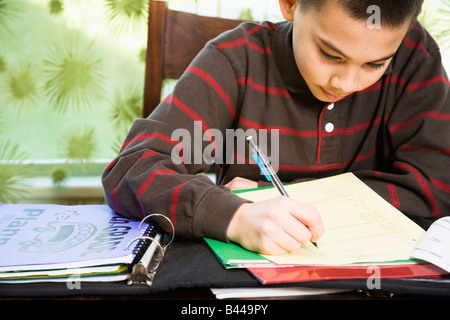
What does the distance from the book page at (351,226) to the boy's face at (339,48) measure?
17cm

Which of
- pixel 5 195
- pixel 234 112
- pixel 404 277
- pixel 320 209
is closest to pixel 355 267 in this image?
pixel 404 277

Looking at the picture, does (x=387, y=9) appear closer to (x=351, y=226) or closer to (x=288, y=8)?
(x=288, y=8)

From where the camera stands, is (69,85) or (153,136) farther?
(69,85)

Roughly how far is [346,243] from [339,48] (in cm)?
30

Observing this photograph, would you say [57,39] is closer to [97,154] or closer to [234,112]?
[97,154]

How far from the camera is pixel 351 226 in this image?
Answer: 63 centimetres

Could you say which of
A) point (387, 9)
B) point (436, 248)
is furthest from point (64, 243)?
point (387, 9)

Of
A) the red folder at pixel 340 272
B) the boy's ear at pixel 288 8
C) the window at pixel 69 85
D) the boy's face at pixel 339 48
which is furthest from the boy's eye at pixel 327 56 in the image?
the window at pixel 69 85

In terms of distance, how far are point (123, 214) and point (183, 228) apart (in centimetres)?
12

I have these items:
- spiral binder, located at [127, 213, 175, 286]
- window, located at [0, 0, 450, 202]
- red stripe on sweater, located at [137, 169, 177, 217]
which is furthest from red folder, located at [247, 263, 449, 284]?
window, located at [0, 0, 450, 202]

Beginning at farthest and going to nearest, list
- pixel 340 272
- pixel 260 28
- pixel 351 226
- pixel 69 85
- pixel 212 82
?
pixel 69 85
pixel 260 28
pixel 212 82
pixel 351 226
pixel 340 272

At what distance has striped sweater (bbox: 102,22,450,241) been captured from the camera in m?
0.79

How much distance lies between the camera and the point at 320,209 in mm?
677

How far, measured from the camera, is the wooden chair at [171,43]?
1.02 meters
